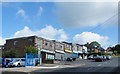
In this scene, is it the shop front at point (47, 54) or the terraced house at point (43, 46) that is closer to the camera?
the terraced house at point (43, 46)

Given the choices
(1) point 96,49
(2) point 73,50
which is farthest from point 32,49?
(1) point 96,49

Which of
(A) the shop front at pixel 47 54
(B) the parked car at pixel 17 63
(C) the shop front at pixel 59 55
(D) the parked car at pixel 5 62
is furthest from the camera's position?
(C) the shop front at pixel 59 55

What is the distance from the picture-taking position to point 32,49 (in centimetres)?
4188

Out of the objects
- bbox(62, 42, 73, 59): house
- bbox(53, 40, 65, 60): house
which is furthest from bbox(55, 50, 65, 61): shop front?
bbox(62, 42, 73, 59): house

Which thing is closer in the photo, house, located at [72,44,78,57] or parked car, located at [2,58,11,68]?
parked car, located at [2,58,11,68]

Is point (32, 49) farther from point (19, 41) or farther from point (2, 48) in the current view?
point (2, 48)

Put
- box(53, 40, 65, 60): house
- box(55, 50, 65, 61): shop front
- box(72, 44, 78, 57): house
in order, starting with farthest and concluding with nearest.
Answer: box(72, 44, 78, 57): house → box(53, 40, 65, 60): house → box(55, 50, 65, 61): shop front

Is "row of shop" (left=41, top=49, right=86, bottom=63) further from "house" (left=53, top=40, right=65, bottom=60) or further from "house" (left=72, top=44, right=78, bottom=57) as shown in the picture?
"house" (left=72, top=44, right=78, bottom=57)

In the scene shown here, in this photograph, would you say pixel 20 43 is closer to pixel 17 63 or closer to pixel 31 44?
pixel 31 44

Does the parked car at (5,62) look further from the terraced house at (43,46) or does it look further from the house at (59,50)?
Answer: the house at (59,50)

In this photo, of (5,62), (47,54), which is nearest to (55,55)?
(47,54)

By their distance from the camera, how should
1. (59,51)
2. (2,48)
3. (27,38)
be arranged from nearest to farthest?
1. (27,38)
2. (2,48)
3. (59,51)

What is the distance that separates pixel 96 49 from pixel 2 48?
6775 centimetres

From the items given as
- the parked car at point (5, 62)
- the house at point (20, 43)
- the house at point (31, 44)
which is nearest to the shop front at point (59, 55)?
the house at point (31, 44)
